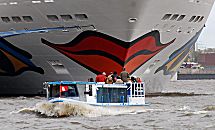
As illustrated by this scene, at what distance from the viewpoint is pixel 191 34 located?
4922 centimetres

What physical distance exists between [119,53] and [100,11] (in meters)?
2.56

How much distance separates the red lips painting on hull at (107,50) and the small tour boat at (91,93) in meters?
7.17

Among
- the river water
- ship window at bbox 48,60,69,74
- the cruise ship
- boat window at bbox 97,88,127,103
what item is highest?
the cruise ship

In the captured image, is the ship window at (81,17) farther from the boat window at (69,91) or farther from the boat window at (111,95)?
the boat window at (69,91)

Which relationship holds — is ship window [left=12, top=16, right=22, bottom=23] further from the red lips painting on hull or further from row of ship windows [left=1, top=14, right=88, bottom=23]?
the red lips painting on hull

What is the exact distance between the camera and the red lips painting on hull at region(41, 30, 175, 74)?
43.8 meters

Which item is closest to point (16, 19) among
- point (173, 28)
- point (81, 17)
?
point (81, 17)

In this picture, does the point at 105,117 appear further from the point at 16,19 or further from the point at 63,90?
the point at 16,19

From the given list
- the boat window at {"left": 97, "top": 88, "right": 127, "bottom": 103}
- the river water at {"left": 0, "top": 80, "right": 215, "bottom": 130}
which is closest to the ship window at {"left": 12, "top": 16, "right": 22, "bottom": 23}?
the river water at {"left": 0, "top": 80, "right": 215, "bottom": 130}

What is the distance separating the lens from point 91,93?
35.1m

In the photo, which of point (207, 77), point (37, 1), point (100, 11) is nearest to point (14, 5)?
point (37, 1)

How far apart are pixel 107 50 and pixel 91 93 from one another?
9.18 metres

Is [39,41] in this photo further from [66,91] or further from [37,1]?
[66,91]

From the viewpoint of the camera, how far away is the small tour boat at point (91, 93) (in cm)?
3472
